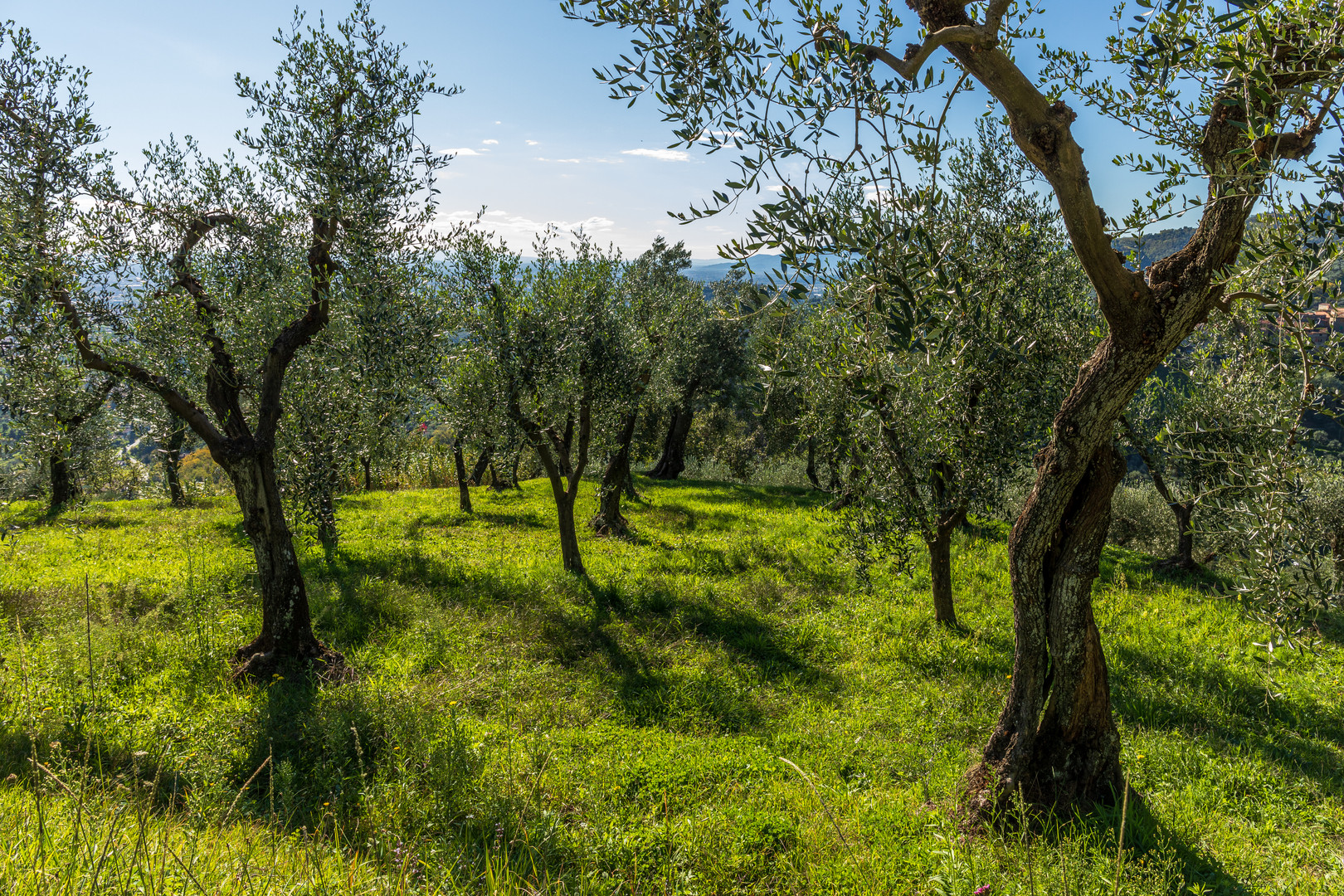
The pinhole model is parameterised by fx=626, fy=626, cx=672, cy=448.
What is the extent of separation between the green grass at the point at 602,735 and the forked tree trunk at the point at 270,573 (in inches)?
26.0

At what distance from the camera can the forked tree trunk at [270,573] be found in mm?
9586

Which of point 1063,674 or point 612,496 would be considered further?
point 612,496

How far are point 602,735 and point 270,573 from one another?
5886mm

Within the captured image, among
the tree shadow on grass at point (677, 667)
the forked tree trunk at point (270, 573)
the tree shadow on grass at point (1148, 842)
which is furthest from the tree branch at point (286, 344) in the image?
the tree shadow on grass at point (1148, 842)

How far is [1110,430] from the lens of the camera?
18.8 ft

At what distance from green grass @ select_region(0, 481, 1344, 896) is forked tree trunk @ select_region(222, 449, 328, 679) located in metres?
0.66

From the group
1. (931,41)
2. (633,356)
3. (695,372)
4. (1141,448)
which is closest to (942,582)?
(1141,448)

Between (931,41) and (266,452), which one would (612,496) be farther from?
(931,41)

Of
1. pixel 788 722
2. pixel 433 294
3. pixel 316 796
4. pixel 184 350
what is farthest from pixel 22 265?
pixel 788 722

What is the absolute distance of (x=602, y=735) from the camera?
27.3 ft

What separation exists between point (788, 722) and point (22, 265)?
37.2ft

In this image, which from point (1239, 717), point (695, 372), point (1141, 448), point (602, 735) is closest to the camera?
point (602, 735)

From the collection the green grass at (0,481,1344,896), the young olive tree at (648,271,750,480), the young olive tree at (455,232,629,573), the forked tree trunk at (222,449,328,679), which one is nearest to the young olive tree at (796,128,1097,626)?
the green grass at (0,481,1344,896)

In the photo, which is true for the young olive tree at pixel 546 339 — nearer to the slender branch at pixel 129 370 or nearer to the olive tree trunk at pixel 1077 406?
the slender branch at pixel 129 370
